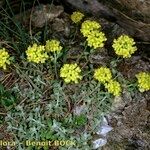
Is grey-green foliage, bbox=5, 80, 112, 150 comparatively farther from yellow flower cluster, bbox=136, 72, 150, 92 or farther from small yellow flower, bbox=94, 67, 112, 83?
yellow flower cluster, bbox=136, 72, 150, 92

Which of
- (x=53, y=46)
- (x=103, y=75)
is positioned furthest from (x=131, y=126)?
(x=53, y=46)

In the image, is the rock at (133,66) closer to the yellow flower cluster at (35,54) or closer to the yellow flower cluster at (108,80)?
the yellow flower cluster at (108,80)

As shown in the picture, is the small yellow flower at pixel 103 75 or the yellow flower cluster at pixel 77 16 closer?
the small yellow flower at pixel 103 75

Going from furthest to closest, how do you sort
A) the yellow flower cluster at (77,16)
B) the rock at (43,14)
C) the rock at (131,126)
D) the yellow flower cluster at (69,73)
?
the rock at (43,14), the yellow flower cluster at (77,16), the rock at (131,126), the yellow flower cluster at (69,73)

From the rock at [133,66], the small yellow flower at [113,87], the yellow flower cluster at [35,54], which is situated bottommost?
the rock at [133,66]

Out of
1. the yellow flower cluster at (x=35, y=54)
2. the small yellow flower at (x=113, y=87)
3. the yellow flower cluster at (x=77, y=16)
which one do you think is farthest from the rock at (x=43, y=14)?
the small yellow flower at (x=113, y=87)

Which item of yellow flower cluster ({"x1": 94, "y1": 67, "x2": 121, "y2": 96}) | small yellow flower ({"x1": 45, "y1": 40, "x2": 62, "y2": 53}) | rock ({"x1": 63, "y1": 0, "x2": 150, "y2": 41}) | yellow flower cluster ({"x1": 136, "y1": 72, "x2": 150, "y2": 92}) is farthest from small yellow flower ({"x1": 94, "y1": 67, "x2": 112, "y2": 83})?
rock ({"x1": 63, "y1": 0, "x2": 150, "y2": 41})
